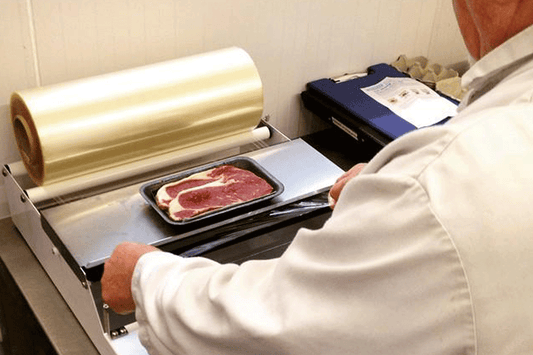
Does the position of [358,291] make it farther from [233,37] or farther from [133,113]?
[233,37]

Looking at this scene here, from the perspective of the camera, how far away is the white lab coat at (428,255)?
0.66m

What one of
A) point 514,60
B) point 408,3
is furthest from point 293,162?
point 514,60

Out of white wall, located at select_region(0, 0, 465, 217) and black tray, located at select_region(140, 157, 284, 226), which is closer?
black tray, located at select_region(140, 157, 284, 226)

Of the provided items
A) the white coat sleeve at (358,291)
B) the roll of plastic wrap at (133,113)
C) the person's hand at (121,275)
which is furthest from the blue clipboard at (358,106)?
the white coat sleeve at (358,291)

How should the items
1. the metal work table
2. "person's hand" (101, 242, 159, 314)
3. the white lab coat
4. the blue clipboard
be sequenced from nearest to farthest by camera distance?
the white lab coat, "person's hand" (101, 242, 159, 314), the metal work table, the blue clipboard

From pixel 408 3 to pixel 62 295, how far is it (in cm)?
118

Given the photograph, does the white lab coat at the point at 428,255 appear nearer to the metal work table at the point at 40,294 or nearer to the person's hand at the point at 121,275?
the person's hand at the point at 121,275

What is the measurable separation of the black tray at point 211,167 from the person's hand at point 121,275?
0.83ft

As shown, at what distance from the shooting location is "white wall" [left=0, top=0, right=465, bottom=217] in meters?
1.42

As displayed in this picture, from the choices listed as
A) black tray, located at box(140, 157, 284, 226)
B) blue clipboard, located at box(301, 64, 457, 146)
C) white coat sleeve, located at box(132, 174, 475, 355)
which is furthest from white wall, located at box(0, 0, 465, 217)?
white coat sleeve, located at box(132, 174, 475, 355)

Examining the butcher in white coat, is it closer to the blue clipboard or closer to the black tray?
the black tray

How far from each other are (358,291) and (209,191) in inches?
28.0

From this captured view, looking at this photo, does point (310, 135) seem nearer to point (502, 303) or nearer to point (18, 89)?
point (18, 89)

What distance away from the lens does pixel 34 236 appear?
141 centimetres
